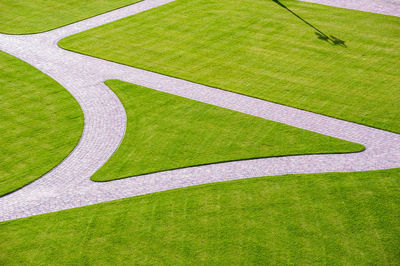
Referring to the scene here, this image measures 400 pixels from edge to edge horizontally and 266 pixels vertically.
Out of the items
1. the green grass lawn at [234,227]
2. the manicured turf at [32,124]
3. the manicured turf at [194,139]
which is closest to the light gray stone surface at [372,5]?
the manicured turf at [194,139]

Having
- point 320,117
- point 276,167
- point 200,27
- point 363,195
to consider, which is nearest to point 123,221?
point 276,167

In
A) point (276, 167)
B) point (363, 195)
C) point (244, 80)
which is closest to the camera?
point (363, 195)

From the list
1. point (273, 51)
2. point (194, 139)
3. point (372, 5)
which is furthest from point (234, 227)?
point (372, 5)

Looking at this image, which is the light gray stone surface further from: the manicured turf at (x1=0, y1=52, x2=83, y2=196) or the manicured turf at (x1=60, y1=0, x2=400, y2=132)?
the manicured turf at (x1=0, y1=52, x2=83, y2=196)

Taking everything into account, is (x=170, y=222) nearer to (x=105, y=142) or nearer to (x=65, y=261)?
(x=65, y=261)

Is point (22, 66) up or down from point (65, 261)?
up

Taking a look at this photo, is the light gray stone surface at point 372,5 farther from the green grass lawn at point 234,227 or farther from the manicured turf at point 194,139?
the green grass lawn at point 234,227

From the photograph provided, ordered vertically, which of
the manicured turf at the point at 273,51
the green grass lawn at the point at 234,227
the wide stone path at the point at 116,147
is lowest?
the green grass lawn at the point at 234,227
